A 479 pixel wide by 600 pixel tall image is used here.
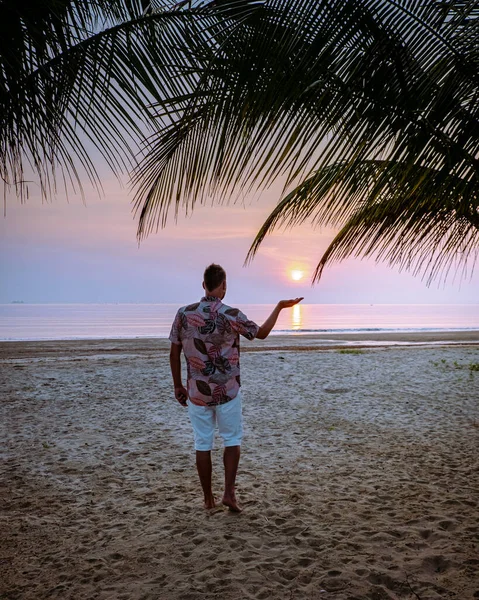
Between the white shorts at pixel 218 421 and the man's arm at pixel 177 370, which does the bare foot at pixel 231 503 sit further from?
the man's arm at pixel 177 370

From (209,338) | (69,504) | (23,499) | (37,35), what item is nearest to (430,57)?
(37,35)

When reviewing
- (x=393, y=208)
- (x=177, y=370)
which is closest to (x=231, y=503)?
(x=177, y=370)

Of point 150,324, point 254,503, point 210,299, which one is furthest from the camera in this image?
point 150,324

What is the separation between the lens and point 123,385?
404 inches

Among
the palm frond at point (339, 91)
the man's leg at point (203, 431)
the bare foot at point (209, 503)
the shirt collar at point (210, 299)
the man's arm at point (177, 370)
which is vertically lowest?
the bare foot at point (209, 503)

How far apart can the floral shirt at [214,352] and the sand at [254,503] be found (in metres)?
0.97

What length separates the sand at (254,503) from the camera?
2.84 meters

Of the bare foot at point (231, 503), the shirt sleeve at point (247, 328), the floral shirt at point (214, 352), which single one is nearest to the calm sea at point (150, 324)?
the bare foot at point (231, 503)

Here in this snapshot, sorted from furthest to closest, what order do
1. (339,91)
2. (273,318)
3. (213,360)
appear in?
(213,360), (273,318), (339,91)

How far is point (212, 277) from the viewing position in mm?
3611

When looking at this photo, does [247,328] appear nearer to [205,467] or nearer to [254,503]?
[205,467]

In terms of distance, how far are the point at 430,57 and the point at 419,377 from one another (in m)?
10.1

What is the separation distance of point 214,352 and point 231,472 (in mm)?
923

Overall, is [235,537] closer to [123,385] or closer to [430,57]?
[430,57]
